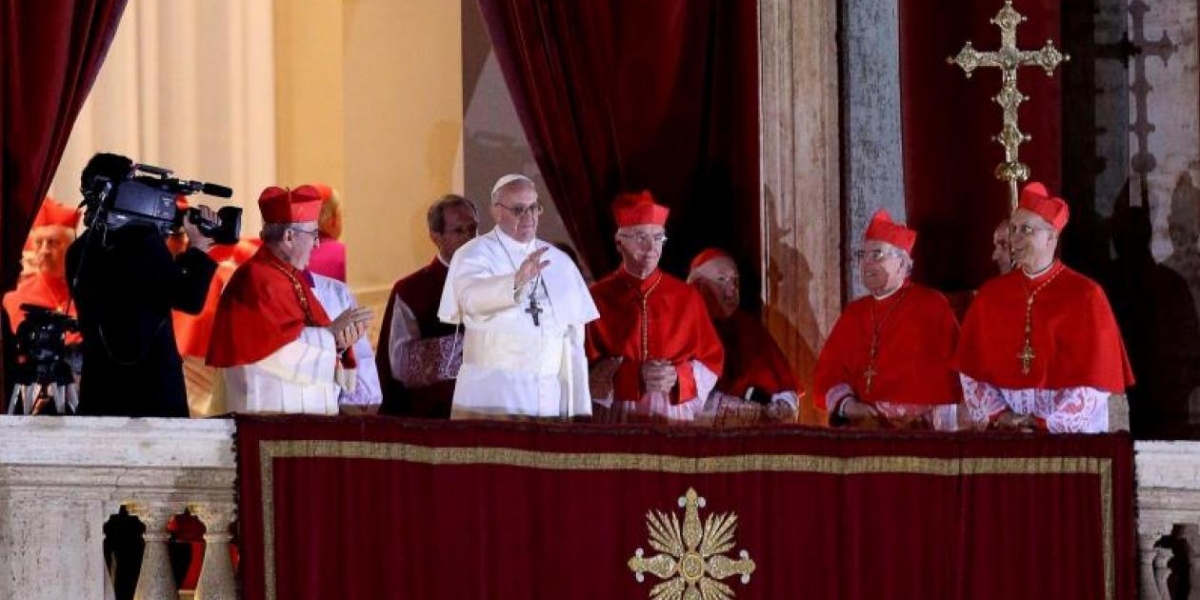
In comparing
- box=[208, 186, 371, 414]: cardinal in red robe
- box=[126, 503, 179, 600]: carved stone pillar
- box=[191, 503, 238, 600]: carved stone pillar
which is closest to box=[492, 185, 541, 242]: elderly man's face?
box=[208, 186, 371, 414]: cardinal in red robe

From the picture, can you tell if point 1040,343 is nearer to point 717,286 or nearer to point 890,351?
point 890,351

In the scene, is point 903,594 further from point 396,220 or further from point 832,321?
point 396,220

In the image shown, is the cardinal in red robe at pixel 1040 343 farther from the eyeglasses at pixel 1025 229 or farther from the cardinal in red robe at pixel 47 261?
the cardinal in red robe at pixel 47 261

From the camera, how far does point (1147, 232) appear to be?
8680 mm

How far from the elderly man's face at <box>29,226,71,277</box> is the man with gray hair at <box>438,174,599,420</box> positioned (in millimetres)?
1384

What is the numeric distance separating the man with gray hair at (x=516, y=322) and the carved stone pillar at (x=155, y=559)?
105cm

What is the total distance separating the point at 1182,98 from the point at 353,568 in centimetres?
359

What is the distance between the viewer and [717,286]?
8328 mm

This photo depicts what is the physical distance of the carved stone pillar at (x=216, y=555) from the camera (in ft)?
22.0

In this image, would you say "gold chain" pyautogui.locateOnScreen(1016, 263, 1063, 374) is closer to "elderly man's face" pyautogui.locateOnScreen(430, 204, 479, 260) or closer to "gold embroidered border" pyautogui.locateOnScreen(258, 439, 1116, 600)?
"gold embroidered border" pyautogui.locateOnScreen(258, 439, 1116, 600)

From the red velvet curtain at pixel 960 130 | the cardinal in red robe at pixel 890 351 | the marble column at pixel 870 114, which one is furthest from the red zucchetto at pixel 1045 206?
the marble column at pixel 870 114

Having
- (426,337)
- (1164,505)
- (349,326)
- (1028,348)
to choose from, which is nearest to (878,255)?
(1028,348)

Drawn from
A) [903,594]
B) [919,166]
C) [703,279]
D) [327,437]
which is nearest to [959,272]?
[919,166]

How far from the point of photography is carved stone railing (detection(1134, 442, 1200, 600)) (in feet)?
21.7
